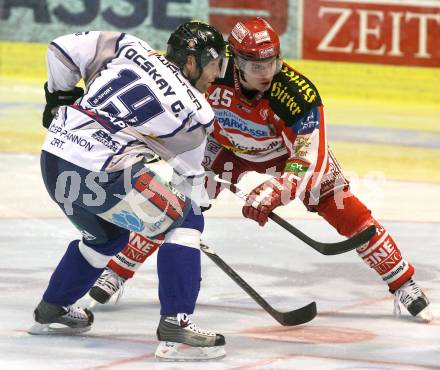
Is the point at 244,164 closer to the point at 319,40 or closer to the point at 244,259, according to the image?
the point at 244,259

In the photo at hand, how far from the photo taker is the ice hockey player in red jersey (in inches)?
192

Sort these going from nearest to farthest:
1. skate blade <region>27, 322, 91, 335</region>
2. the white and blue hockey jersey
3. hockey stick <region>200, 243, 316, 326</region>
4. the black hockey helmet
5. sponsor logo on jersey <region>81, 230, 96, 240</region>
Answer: the white and blue hockey jersey < the black hockey helmet < sponsor logo on jersey <region>81, 230, 96, 240</region> < skate blade <region>27, 322, 91, 335</region> < hockey stick <region>200, 243, 316, 326</region>

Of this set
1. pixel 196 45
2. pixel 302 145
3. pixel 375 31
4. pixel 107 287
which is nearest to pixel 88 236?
pixel 107 287

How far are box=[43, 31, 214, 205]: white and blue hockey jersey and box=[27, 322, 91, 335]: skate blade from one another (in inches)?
25.4

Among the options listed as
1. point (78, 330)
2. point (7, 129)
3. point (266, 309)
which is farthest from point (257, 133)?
point (7, 129)

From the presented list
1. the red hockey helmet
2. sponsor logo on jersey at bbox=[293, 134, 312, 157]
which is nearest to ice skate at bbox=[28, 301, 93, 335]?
sponsor logo on jersey at bbox=[293, 134, 312, 157]

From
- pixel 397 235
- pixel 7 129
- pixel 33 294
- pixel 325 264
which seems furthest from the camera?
pixel 7 129

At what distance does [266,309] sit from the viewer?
469 cm

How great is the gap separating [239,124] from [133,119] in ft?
3.39

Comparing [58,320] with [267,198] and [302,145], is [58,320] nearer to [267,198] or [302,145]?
[267,198]

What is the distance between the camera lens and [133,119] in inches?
165

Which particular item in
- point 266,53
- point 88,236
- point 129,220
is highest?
point 266,53

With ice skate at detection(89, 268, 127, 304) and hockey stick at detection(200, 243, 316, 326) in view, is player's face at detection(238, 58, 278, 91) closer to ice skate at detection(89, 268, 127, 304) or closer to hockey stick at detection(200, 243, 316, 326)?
hockey stick at detection(200, 243, 316, 326)

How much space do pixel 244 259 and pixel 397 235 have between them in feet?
3.01
